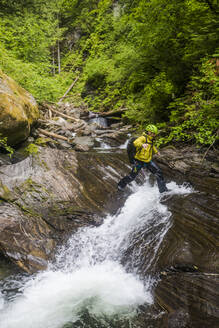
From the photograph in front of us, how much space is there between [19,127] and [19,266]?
4.27 metres

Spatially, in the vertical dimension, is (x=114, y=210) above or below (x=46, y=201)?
below

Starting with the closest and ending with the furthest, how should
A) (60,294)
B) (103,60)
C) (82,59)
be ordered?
(60,294), (103,60), (82,59)

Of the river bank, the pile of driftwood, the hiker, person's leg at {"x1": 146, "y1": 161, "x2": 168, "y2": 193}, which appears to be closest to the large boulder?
the river bank

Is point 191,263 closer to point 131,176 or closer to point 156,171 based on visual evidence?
point 156,171

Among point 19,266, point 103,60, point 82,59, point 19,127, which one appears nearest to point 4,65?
point 19,127

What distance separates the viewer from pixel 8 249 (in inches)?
167

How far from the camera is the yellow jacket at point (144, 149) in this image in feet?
18.7

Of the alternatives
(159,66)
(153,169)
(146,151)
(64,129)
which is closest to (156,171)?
(153,169)

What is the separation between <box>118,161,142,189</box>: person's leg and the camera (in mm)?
6047

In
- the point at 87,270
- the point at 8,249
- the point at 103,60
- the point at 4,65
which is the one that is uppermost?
the point at 103,60

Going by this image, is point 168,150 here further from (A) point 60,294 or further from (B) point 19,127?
(A) point 60,294

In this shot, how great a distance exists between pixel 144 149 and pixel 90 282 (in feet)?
11.8

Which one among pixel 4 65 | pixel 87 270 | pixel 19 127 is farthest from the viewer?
pixel 4 65

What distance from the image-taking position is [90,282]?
13.7ft
